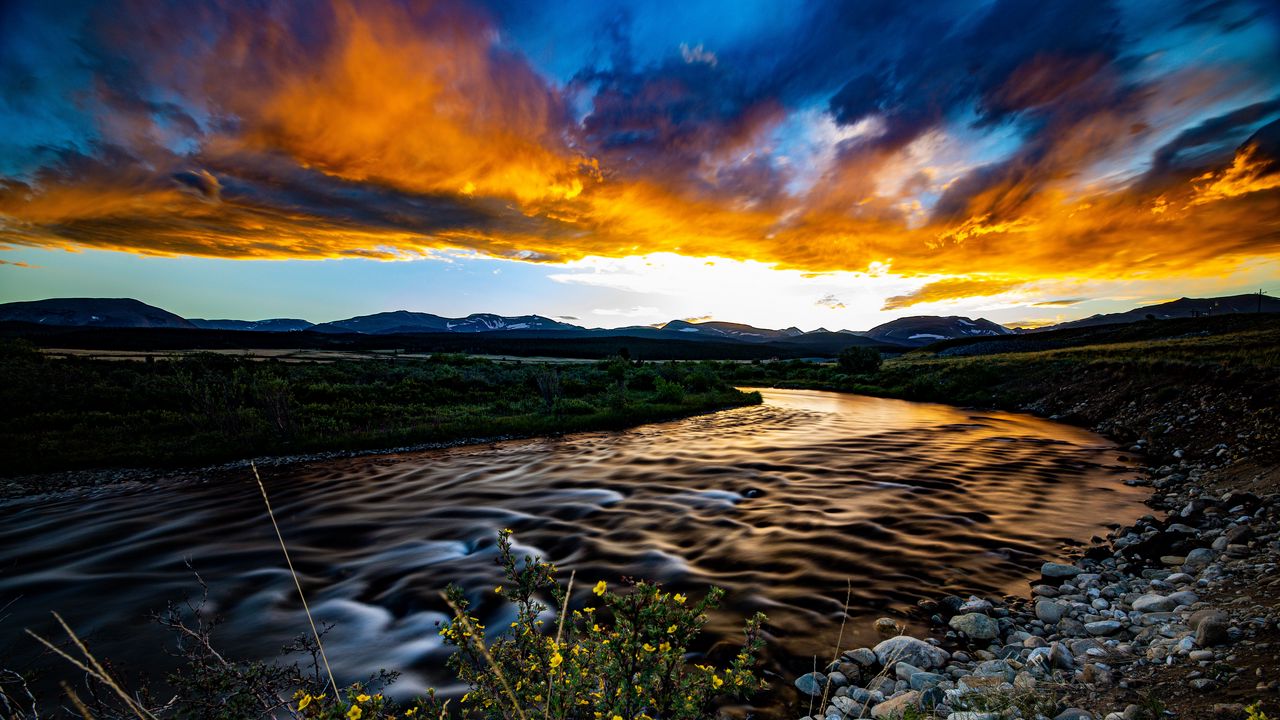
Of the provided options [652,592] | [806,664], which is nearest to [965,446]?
[806,664]

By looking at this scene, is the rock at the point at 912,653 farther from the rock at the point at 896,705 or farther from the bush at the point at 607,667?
the bush at the point at 607,667

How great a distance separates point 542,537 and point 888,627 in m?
7.60

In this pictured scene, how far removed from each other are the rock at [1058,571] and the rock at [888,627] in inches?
138

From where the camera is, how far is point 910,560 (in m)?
9.20

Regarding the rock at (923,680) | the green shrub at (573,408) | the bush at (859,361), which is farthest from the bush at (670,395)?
the bush at (859,361)

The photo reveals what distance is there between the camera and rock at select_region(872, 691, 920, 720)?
452cm

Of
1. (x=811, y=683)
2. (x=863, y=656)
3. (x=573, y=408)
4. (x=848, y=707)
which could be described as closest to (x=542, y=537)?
(x=811, y=683)

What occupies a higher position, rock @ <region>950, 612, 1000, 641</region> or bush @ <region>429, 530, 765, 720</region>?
bush @ <region>429, 530, 765, 720</region>

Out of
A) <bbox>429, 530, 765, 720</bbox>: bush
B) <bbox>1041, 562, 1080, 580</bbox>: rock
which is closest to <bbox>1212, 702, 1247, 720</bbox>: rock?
<bbox>429, 530, 765, 720</bbox>: bush

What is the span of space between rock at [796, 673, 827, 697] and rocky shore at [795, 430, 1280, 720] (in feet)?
0.06

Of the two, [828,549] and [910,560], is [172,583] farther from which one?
[910,560]

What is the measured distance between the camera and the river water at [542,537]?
7770 mm

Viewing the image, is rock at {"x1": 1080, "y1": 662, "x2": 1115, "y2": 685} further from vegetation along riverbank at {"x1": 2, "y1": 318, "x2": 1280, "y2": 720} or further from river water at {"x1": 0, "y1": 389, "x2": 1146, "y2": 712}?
river water at {"x1": 0, "y1": 389, "x2": 1146, "y2": 712}

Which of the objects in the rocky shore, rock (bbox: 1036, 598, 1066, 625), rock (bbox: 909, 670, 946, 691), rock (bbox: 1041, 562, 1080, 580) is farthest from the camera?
rock (bbox: 1041, 562, 1080, 580)
